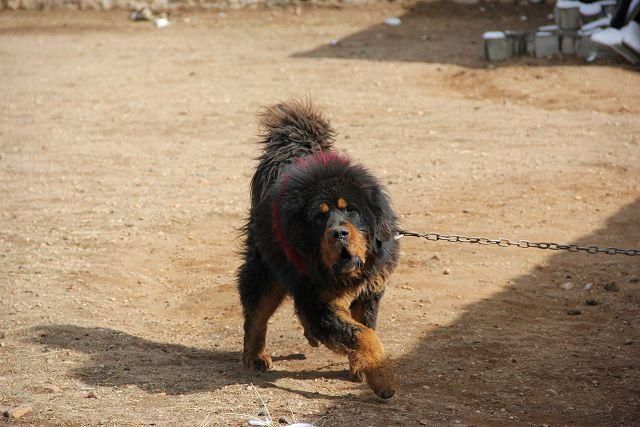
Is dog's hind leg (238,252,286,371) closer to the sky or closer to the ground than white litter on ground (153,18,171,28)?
closer to the ground

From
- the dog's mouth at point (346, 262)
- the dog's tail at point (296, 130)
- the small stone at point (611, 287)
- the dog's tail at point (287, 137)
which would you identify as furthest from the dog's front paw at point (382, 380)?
the small stone at point (611, 287)

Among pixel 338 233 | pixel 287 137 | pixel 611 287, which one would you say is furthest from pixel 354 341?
pixel 611 287

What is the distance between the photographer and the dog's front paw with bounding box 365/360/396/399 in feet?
18.3

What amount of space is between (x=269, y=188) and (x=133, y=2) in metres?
15.4

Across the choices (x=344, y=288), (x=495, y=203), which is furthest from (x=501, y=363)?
(x=495, y=203)

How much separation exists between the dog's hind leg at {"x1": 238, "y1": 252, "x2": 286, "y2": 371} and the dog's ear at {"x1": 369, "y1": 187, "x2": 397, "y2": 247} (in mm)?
953

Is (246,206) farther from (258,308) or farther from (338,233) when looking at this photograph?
(338,233)

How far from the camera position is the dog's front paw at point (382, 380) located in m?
5.59

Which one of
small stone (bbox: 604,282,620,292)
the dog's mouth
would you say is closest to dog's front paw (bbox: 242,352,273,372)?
the dog's mouth

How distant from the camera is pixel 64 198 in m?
10.5

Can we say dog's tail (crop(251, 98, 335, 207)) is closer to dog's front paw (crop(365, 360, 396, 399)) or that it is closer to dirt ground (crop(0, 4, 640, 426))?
dirt ground (crop(0, 4, 640, 426))

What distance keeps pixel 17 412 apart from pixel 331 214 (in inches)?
84.4

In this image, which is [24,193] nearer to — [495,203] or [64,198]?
[64,198]

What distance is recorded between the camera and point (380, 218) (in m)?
5.88
